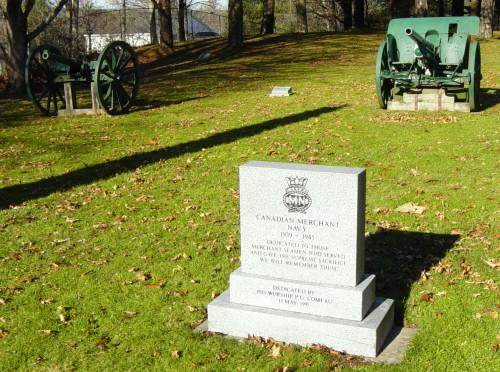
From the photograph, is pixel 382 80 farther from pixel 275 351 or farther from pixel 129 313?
pixel 275 351

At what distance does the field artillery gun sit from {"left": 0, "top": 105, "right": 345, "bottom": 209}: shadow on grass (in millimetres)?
2237

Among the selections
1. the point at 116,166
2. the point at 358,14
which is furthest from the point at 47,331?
the point at 358,14

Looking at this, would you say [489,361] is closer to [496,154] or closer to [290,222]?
[290,222]

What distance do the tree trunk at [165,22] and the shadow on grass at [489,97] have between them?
17503 millimetres

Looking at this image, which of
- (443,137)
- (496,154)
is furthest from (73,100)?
(496,154)

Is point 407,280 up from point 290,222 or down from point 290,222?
down

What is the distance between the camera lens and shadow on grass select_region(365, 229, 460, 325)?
18.2 feet

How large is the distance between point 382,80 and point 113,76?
5.99 meters

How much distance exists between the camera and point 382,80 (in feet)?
45.7

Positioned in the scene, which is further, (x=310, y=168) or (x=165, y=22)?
(x=165, y=22)

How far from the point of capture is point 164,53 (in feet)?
101

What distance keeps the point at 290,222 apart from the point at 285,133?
743 cm

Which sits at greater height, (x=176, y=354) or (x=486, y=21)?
(x=486, y=21)

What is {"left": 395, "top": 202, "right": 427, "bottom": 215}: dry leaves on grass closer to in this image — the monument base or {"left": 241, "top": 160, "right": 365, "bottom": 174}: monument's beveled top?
the monument base
